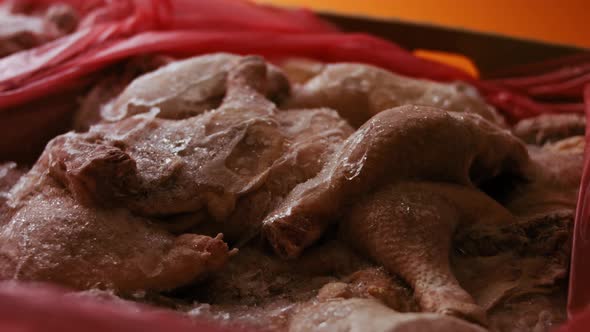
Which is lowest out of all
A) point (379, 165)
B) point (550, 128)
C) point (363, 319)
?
point (550, 128)

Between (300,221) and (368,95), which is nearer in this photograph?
(300,221)

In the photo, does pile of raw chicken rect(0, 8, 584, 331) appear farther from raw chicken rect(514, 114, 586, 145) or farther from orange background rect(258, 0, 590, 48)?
orange background rect(258, 0, 590, 48)

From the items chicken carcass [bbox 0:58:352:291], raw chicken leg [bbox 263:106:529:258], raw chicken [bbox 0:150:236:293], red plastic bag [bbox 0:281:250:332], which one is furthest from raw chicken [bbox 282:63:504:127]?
red plastic bag [bbox 0:281:250:332]

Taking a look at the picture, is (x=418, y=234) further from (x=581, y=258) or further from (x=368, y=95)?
(x=368, y=95)

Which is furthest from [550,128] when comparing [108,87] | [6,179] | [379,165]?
[6,179]

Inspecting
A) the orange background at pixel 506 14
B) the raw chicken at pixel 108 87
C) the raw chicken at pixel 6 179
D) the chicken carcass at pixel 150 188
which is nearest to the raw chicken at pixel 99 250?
the chicken carcass at pixel 150 188

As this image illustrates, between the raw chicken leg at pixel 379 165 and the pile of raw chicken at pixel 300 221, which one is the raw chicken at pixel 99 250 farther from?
the raw chicken leg at pixel 379 165

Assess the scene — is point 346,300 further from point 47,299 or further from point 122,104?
point 122,104
